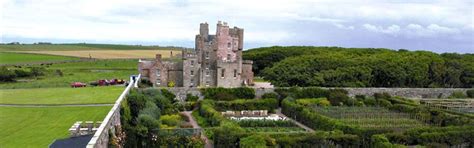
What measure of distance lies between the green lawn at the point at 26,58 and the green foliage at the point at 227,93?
54.7 meters

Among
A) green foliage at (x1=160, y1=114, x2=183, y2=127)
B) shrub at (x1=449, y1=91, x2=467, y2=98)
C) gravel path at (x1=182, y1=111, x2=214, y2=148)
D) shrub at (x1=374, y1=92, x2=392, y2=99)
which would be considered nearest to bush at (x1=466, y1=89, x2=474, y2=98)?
shrub at (x1=449, y1=91, x2=467, y2=98)

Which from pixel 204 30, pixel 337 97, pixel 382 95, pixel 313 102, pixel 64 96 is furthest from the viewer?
pixel 204 30

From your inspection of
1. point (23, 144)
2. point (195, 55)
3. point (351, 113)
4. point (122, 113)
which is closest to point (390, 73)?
point (351, 113)

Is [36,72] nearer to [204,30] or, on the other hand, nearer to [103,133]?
[204,30]

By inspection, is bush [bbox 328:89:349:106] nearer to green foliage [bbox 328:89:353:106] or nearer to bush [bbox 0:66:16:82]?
green foliage [bbox 328:89:353:106]

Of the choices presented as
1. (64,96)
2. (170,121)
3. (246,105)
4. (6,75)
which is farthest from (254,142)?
(6,75)

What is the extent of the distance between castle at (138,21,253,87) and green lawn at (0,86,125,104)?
477 centimetres

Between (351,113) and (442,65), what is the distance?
90.1 feet

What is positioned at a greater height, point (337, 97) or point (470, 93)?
point (337, 97)

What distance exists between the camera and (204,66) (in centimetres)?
5916

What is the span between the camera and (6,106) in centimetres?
4247

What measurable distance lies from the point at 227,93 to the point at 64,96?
16.3 meters

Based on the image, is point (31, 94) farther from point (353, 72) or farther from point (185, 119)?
point (353, 72)

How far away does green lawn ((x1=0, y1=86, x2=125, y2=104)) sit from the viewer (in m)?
45.8
